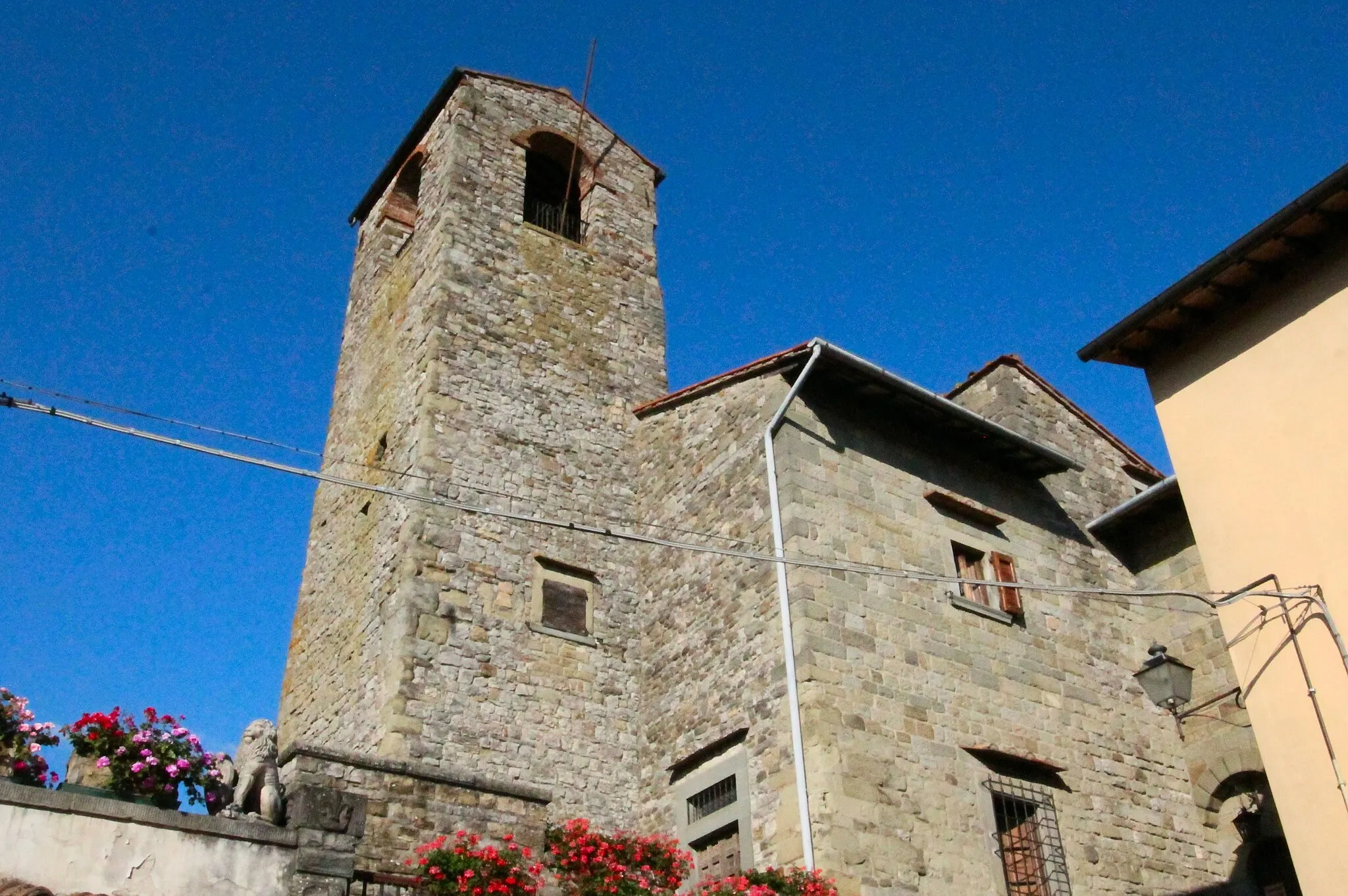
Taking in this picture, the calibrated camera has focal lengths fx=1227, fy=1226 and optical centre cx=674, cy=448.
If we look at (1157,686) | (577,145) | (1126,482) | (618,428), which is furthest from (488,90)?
(1157,686)

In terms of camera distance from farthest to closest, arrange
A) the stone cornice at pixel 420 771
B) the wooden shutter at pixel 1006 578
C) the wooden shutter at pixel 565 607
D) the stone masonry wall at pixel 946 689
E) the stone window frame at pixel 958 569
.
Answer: the wooden shutter at pixel 565 607
the wooden shutter at pixel 1006 578
the stone window frame at pixel 958 569
the stone masonry wall at pixel 946 689
the stone cornice at pixel 420 771

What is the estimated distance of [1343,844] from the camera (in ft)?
24.6

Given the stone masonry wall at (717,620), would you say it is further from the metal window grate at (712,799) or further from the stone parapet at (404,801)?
the stone parapet at (404,801)

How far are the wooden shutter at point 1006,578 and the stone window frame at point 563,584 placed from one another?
407 centimetres

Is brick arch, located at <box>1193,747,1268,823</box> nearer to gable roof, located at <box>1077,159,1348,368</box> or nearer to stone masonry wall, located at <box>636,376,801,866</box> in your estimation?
gable roof, located at <box>1077,159,1348,368</box>

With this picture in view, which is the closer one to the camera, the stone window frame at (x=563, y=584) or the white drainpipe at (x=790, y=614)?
the white drainpipe at (x=790, y=614)

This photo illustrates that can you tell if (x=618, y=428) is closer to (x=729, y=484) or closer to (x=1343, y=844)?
(x=729, y=484)

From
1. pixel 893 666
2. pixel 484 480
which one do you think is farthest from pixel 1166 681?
pixel 484 480

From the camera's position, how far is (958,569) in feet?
39.7

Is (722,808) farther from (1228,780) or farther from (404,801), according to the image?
(1228,780)

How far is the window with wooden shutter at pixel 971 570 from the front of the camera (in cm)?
1202

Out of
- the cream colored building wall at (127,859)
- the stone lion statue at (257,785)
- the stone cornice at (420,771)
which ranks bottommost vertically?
the cream colored building wall at (127,859)

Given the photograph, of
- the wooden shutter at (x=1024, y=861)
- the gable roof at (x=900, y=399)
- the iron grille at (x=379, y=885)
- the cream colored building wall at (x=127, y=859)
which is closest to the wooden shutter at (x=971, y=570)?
the gable roof at (x=900, y=399)

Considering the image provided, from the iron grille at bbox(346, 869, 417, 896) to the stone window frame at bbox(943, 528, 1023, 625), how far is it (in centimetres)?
586
